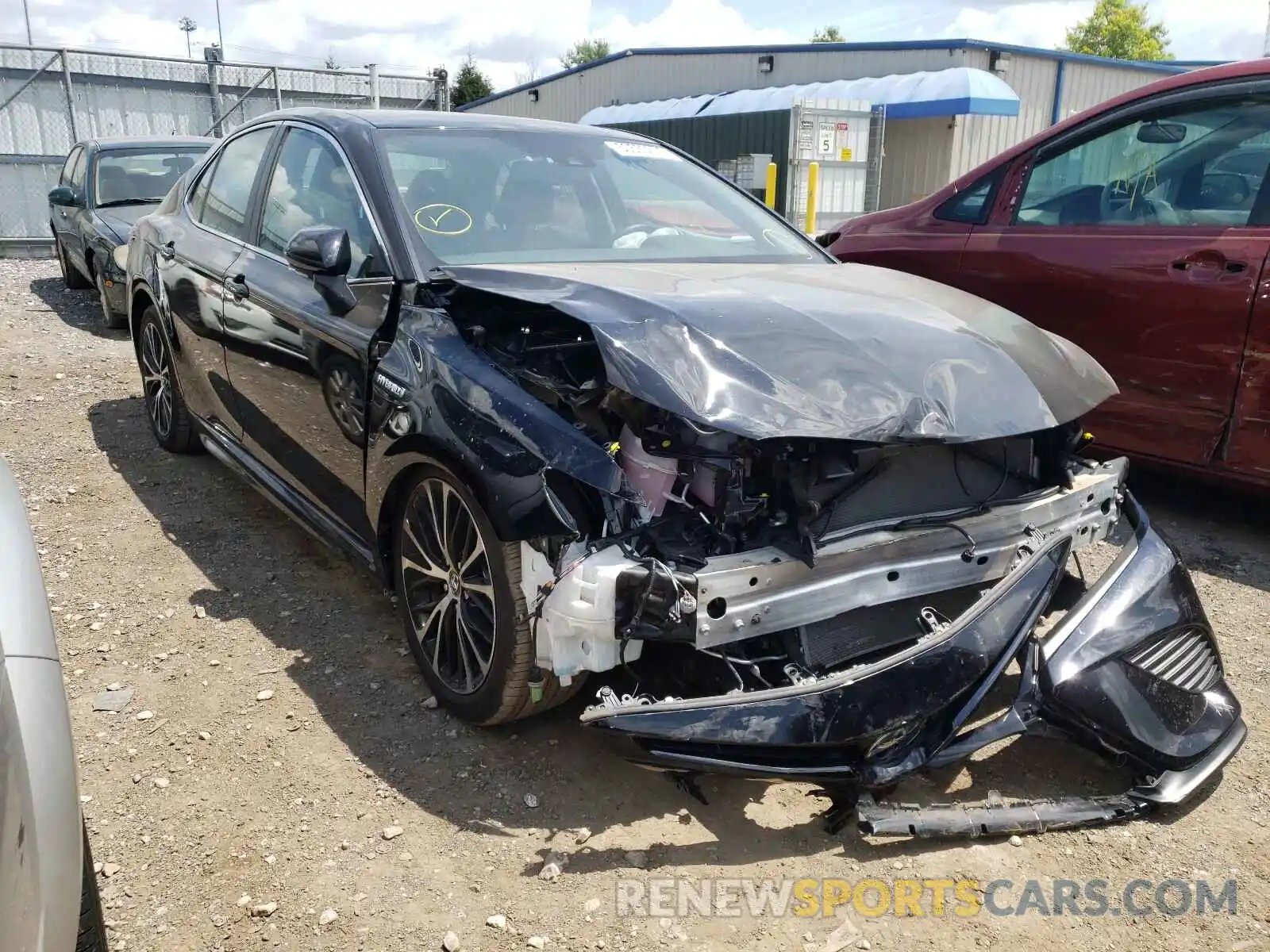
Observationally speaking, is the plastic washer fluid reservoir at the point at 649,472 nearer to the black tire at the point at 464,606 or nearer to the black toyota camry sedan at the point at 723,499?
the black toyota camry sedan at the point at 723,499

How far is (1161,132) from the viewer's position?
176 inches

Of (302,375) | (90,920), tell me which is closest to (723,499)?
(90,920)

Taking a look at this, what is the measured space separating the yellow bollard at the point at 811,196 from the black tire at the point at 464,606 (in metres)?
11.6

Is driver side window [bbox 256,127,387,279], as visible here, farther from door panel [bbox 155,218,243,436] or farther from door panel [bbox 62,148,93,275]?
door panel [bbox 62,148,93,275]

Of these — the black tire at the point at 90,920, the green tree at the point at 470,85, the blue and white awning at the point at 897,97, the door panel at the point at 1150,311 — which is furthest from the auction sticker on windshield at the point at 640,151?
the green tree at the point at 470,85

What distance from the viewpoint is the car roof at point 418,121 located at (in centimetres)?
365

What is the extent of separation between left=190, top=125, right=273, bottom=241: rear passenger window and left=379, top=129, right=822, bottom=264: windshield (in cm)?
100

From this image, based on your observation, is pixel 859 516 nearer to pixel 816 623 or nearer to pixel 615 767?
pixel 816 623

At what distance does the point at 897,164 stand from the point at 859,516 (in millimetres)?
21178

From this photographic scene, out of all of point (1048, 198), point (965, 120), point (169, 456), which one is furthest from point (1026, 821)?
point (965, 120)

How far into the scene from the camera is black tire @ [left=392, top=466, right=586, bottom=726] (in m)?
2.68

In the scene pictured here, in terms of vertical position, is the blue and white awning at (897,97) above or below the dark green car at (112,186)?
above

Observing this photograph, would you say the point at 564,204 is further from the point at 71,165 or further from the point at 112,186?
the point at 71,165

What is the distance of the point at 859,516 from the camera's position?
8.97ft
